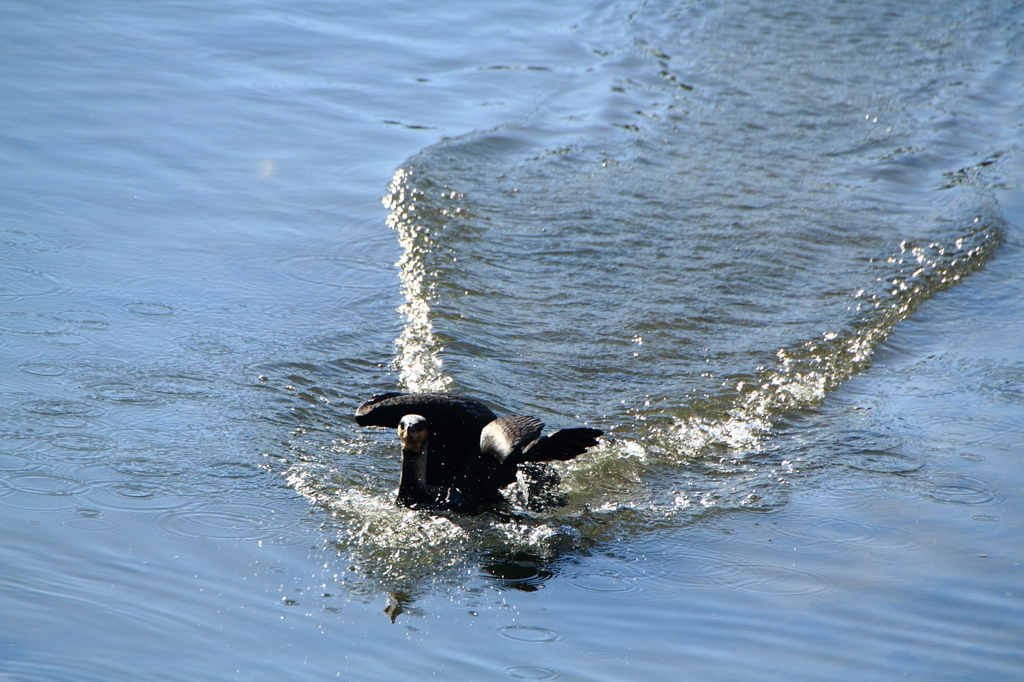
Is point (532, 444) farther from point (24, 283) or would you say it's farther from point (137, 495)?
point (24, 283)

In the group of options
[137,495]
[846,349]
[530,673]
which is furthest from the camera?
[846,349]

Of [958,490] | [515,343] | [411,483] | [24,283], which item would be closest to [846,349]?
[958,490]

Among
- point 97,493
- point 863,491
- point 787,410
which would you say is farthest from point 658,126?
point 97,493

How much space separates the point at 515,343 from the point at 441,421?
1637mm

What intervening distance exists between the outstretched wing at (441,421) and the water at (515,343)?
0.98ft

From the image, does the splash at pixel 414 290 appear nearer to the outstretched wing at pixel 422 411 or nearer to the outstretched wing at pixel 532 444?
the outstretched wing at pixel 422 411

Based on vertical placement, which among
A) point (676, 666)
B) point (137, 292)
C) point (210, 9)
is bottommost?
point (676, 666)

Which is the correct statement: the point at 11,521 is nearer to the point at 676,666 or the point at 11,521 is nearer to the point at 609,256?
the point at 676,666

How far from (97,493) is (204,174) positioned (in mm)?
4859

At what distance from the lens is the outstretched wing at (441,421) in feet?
16.9

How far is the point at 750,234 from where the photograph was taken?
8570mm

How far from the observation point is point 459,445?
17.0ft

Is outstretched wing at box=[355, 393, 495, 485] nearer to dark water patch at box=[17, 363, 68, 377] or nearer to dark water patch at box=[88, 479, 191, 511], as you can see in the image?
Result: dark water patch at box=[88, 479, 191, 511]

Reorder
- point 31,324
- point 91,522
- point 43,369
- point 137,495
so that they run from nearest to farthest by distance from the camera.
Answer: point 91,522, point 137,495, point 43,369, point 31,324
